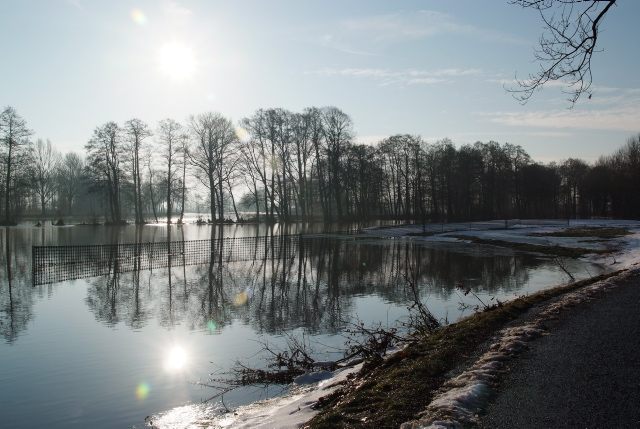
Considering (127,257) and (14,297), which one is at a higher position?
(127,257)

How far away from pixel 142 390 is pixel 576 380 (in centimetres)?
571

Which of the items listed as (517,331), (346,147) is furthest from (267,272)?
(346,147)

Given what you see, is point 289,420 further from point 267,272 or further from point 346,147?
point 346,147

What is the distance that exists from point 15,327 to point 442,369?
941cm

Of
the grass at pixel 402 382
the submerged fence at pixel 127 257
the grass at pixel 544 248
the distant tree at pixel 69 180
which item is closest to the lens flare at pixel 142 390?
the grass at pixel 402 382

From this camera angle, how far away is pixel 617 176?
2437 inches

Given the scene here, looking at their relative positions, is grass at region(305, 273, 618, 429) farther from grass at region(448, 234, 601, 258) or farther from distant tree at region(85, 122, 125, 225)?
distant tree at region(85, 122, 125, 225)

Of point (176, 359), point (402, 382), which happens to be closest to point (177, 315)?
point (176, 359)

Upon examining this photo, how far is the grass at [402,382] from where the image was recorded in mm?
4371

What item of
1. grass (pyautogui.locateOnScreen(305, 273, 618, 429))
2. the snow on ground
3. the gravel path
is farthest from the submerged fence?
the gravel path

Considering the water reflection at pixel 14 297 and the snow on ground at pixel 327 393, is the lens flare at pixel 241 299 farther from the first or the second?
the snow on ground at pixel 327 393

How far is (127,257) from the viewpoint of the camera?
2341cm

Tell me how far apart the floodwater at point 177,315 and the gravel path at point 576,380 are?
335 cm

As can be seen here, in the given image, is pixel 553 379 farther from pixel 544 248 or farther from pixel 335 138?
pixel 335 138
